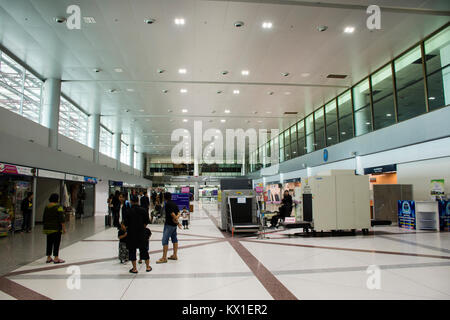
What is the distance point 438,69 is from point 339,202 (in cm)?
610

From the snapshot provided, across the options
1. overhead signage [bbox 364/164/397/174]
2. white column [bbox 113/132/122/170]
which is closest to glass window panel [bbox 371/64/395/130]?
overhead signage [bbox 364/164/397/174]

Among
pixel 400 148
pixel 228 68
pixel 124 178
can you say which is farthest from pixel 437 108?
pixel 124 178

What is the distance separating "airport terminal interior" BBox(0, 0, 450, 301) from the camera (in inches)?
198

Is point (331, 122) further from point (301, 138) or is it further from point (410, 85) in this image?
point (410, 85)

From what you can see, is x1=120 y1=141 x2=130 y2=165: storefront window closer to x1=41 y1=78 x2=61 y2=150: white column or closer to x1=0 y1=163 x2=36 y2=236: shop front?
x1=41 y1=78 x2=61 y2=150: white column

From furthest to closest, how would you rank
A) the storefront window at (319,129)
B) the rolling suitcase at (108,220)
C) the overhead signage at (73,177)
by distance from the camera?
the storefront window at (319,129), the overhead signage at (73,177), the rolling suitcase at (108,220)

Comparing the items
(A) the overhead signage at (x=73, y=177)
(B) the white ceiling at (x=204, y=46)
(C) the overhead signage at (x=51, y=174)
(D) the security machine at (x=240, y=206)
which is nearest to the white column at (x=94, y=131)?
(B) the white ceiling at (x=204, y=46)

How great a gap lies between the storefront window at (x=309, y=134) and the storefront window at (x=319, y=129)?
61 centimetres

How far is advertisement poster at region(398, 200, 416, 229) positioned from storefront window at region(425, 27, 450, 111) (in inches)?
148

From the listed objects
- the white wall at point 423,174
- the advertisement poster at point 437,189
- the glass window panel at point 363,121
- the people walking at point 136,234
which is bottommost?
the people walking at point 136,234

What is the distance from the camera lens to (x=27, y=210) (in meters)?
11.0

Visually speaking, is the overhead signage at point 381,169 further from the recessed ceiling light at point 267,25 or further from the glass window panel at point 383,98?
the recessed ceiling light at point 267,25

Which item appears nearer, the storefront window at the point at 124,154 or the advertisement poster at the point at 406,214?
the advertisement poster at the point at 406,214

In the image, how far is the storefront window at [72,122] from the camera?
16625 mm
